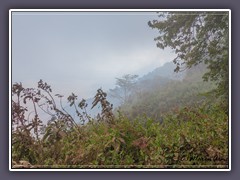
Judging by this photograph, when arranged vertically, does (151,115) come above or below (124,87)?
below

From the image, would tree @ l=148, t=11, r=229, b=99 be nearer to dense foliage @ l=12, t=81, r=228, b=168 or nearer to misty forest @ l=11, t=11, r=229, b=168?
misty forest @ l=11, t=11, r=229, b=168

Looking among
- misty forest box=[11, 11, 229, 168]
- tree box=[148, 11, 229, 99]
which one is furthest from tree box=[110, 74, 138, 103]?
tree box=[148, 11, 229, 99]

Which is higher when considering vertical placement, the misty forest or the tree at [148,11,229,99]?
the tree at [148,11,229,99]

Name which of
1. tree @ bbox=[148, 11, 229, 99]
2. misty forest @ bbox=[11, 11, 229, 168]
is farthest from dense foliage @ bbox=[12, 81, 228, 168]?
tree @ bbox=[148, 11, 229, 99]

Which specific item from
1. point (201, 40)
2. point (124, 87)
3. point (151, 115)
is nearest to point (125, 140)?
point (151, 115)

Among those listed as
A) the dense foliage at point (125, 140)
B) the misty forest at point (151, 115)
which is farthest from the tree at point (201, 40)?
the dense foliage at point (125, 140)

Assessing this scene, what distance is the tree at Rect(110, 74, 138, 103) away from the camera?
133 inches

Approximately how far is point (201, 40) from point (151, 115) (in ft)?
2.55

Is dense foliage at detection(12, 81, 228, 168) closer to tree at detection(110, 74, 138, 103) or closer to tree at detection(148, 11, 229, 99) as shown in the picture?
tree at detection(110, 74, 138, 103)

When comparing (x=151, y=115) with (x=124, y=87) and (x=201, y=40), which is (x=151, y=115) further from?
(x=201, y=40)

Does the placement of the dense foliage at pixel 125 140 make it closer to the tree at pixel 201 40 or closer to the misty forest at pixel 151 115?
the misty forest at pixel 151 115

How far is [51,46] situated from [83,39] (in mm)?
279

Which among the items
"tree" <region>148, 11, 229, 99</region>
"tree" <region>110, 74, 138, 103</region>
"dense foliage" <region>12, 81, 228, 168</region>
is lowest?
"dense foliage" <region>12, 81, 228, 168</region>

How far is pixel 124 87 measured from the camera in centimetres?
339
